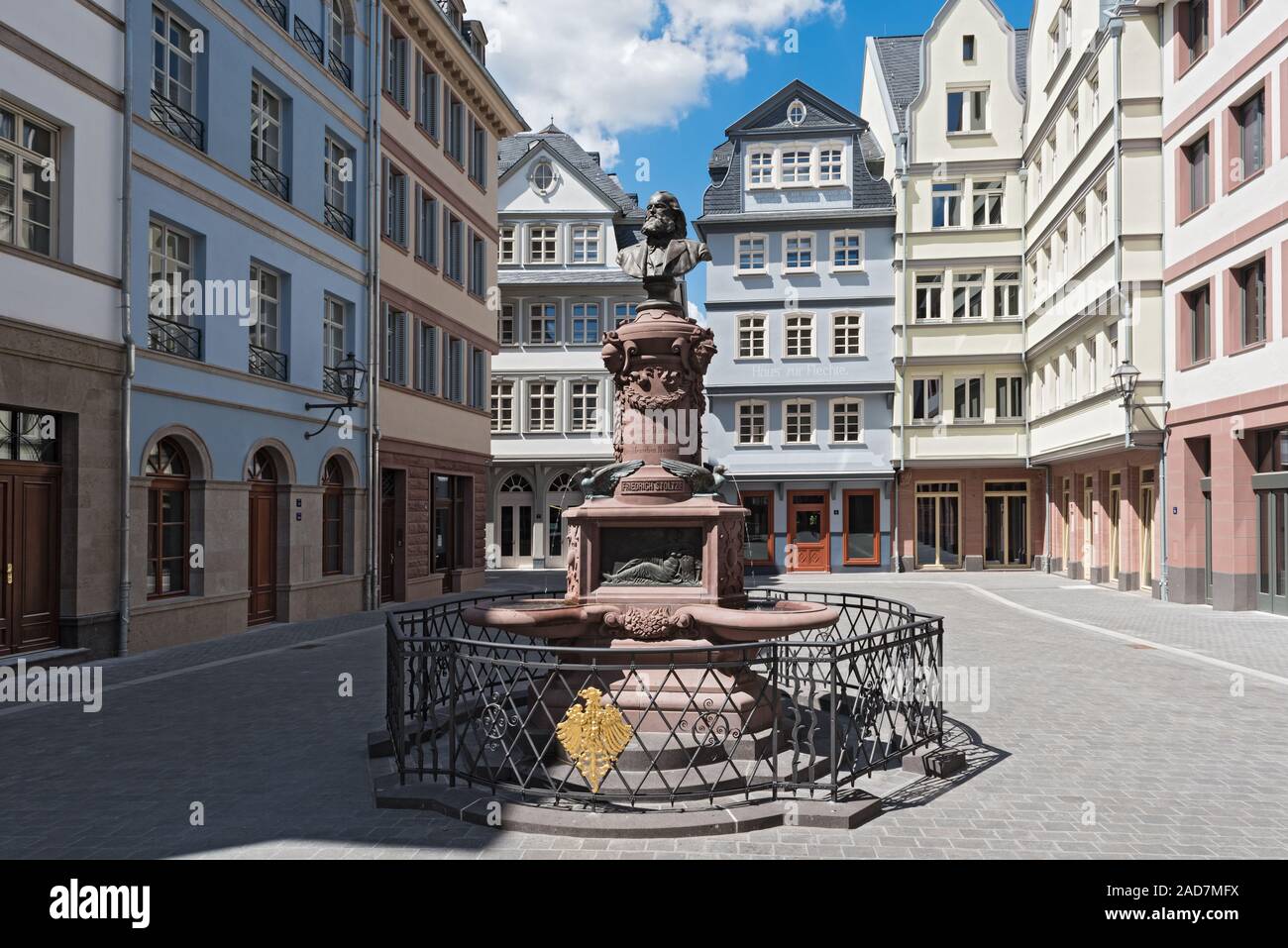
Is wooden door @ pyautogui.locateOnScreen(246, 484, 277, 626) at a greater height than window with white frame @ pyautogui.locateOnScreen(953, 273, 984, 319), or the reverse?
window with white frame @ pyautogui.locateOnScreen(953, 273, 984, 319)

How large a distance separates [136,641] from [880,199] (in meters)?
29.2

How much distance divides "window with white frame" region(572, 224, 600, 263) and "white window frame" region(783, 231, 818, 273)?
7.32 meters

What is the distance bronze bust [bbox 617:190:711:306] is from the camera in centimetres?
1015

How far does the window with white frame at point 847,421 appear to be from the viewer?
3466cm

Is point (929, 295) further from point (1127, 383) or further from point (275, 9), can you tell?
point (275, 9)

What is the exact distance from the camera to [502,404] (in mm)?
37156

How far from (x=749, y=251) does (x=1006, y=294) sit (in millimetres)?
9259

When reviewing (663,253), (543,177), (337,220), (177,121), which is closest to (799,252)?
(543,177)

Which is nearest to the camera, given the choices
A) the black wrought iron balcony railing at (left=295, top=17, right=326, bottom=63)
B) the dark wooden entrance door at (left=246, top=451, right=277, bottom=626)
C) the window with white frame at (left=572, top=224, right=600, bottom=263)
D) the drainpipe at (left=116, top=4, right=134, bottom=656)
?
the drainpipe at (left=116, top=4, right=134, bottom=656)

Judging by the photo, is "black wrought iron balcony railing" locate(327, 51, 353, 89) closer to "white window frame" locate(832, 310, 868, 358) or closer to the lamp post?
the lamp post

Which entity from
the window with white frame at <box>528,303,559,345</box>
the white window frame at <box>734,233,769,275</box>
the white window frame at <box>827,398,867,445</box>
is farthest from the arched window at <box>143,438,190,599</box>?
the white window frame at <box>827,398,867,445</box>

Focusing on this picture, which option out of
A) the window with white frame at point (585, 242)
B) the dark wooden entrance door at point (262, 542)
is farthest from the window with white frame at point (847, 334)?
the dark wooden entrance door at point (262, 542)

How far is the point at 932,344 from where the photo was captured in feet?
113

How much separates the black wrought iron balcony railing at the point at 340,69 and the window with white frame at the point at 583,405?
1679cm
